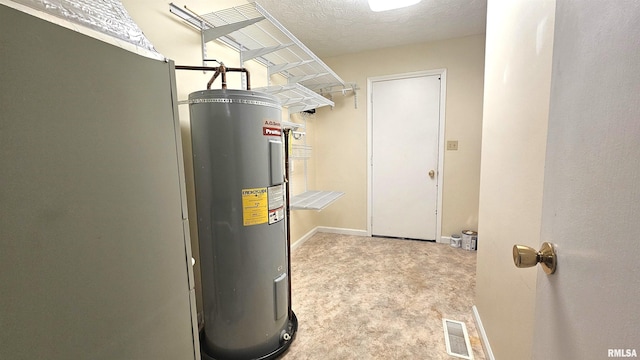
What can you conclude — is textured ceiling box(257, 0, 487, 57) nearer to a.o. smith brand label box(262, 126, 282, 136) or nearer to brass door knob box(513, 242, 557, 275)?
a.o. smith brand label box(262, 126, 282, 136)

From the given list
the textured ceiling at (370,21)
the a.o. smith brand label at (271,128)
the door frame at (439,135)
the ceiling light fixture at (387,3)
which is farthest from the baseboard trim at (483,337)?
the textured ceiling at (370,21)

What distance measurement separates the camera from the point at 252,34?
206cm

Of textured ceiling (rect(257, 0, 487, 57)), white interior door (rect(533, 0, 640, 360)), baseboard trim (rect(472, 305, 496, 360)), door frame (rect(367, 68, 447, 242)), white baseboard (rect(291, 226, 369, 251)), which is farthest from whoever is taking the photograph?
white baseboard (rect(291, 226, 369, 251))

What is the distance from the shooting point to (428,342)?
1629 millimetres

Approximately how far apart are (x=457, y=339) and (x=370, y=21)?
282 centimetres

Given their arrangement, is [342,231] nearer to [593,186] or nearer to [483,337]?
[483,337]

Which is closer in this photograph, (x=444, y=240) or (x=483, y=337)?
(x=483, y=337)

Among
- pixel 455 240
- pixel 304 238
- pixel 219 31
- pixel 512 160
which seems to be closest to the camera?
pixel 512 160

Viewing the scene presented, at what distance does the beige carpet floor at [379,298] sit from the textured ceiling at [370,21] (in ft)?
8.25

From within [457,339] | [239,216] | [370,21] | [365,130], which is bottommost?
[457,339]

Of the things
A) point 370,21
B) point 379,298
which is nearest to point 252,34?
point 370,21

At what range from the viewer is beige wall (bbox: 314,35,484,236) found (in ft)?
9.89

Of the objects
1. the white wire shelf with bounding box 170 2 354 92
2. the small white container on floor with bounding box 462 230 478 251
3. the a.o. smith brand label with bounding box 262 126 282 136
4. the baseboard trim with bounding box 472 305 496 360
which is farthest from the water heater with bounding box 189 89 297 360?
the small white container on floor with bounding box 462 230 478 251

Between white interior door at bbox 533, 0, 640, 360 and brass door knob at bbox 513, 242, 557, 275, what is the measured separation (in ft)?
0.06
